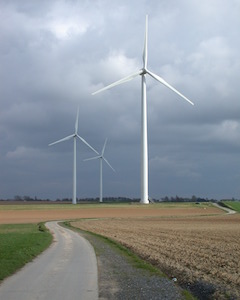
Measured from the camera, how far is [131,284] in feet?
50.6

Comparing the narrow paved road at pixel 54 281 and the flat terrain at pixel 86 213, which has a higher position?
the flat terrain at pixel 86 213

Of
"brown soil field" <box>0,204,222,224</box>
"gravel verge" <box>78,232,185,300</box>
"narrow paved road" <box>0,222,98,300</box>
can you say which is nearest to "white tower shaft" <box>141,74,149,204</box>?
"brown soil field" <box>0,204,222,224</box>

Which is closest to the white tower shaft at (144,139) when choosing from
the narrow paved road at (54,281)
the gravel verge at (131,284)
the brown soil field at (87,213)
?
the brown soil field at (87,213)

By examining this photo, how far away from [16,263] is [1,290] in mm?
6383

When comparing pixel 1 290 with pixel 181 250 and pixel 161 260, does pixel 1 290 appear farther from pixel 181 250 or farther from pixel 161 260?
pixel 181 250

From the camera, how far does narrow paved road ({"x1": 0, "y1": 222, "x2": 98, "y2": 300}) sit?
42.8 ft

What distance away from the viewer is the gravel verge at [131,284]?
13.3m

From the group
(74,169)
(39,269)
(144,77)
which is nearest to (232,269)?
(39,269)

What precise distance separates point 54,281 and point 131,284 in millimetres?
2552

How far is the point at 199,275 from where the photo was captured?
56.5 feet

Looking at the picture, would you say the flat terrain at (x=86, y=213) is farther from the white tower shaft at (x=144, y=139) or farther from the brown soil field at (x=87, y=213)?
the white tower shaft at (x=144, y=139)

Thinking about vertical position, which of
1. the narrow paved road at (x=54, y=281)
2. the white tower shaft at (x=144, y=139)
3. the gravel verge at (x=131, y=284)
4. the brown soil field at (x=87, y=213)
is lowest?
the gravel verge at (x=131, y=284)

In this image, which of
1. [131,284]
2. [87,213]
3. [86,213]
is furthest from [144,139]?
[131,284]

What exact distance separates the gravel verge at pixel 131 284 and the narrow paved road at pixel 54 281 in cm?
38
